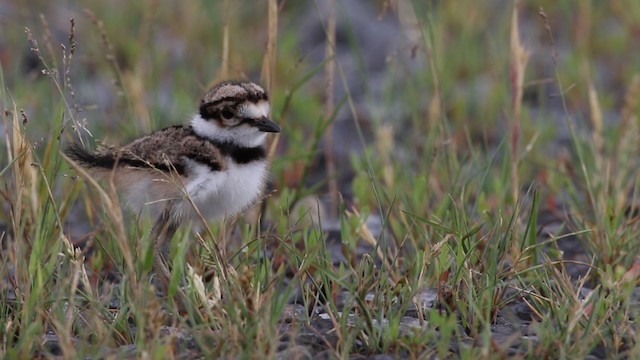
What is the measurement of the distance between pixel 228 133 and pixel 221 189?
0.24m

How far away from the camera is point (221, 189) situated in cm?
385

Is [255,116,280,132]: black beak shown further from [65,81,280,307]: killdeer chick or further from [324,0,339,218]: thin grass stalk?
[324,0,339,218]: thin grass stalk

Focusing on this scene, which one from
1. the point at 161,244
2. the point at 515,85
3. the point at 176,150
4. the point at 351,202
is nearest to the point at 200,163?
the point at 176,150

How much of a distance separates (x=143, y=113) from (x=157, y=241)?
1.88 metres

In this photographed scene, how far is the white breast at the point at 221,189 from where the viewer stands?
3831mm

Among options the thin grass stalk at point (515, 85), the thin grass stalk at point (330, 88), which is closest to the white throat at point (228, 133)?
the thin grass stalk at point (330, 88)

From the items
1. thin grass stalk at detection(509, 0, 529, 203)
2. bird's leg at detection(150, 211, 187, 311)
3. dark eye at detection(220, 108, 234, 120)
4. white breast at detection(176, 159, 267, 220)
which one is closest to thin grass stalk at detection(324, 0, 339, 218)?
thin grass stalk at detection(509, 0, 529, 203)

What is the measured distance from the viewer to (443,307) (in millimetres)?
3801

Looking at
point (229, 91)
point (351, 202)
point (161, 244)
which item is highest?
point (229, 91)

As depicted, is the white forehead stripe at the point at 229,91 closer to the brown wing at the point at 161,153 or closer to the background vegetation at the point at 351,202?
the brown wing at the point at 161,153

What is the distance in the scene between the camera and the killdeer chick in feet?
12.7

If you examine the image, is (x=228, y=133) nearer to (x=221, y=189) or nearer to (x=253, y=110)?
(x=253, y=110)

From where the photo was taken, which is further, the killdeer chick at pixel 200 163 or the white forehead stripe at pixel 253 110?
the white forehead stripe at pixel 253 110

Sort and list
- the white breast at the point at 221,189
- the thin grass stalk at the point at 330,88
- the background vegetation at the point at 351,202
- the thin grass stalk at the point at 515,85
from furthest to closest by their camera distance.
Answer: the thin grass stalk at the point at 330,88, the thin grass stalk at the point at 515,85, the white breast at the point at 221,189, the background vegetation at the point at 351,202
